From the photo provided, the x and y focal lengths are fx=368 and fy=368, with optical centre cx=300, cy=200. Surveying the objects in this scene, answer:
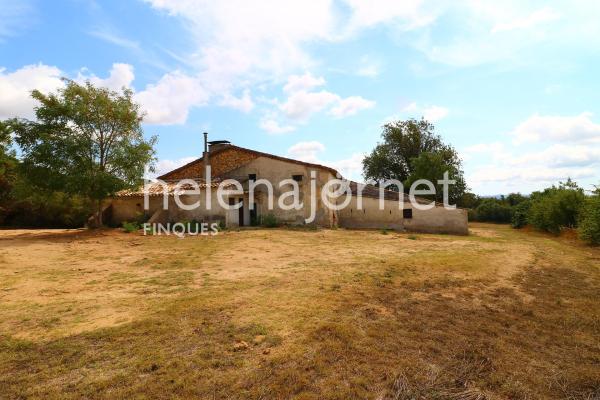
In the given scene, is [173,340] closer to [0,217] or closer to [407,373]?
[407,373]

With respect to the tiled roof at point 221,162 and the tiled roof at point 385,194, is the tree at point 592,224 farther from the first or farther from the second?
the tiled roof at point 221,162

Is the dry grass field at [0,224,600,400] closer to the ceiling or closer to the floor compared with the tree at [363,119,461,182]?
closer to the floor

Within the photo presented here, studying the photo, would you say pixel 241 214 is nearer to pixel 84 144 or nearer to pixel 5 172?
pixel 84 144

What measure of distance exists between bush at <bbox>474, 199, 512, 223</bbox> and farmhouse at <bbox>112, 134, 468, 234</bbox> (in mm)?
18661

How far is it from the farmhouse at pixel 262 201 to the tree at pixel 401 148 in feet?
63.4

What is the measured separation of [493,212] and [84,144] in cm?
3768

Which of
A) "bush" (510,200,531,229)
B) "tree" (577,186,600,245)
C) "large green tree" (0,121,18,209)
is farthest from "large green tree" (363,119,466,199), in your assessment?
"large green tree" (0,121,18,209)

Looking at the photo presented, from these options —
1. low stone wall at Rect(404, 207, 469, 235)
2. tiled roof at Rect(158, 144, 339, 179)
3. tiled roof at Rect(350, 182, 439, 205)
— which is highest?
tiled roof at Rect(158, 144, 339, 179)

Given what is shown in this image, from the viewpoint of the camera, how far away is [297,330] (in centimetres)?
533

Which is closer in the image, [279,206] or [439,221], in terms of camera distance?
[279,206]

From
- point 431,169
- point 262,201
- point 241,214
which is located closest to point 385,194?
point 262,201

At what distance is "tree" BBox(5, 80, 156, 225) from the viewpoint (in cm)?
1595

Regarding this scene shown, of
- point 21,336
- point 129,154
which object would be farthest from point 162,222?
point 21,336

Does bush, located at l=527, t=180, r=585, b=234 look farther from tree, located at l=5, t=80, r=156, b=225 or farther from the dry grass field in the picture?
tree, located at l=5, t=80, r=156, b=225
